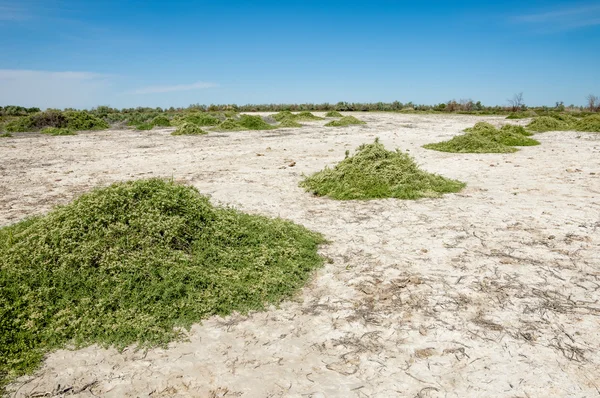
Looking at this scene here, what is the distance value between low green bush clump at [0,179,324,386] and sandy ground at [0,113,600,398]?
0.69 ft

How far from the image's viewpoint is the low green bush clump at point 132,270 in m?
3.68

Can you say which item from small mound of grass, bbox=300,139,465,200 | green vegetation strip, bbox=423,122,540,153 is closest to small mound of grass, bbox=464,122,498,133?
green vegetation strip, bbox=423,122,540,153

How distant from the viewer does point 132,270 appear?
434cm

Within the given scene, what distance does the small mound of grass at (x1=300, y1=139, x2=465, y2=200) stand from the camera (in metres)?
8.32

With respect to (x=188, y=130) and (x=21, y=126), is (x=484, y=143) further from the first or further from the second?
(x=21, y=126)

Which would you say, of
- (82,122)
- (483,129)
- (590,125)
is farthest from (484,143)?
(82,122)

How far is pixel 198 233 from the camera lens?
5219mm

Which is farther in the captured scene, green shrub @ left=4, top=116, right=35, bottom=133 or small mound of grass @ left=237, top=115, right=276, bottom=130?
green shrub @ left=4, top=116, right=35, bottom=133

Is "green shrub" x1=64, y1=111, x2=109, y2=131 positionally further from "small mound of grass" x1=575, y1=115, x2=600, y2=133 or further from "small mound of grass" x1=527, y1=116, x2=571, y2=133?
"small mound of grass" x1=575, y1=115, x2=600, y2=133

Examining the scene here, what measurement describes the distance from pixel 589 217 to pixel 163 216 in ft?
22.5

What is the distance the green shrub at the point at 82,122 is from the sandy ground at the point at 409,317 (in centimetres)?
2172

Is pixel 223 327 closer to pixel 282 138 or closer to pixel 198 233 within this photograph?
pixel 198 233

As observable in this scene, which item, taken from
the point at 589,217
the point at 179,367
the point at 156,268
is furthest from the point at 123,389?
the point at 589,217

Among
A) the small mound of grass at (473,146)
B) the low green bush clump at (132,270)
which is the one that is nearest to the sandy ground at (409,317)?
the low green bush clump at (132,270)
